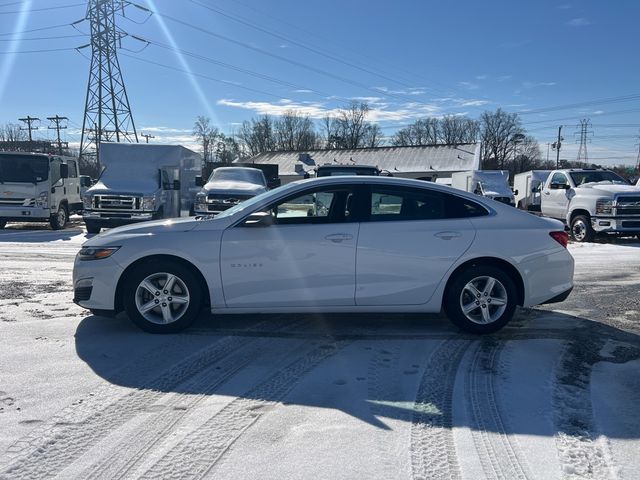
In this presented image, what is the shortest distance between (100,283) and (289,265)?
6.11 feet

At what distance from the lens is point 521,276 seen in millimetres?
5371

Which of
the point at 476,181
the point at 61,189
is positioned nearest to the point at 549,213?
the point at 476,181

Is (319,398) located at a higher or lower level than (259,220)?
lower

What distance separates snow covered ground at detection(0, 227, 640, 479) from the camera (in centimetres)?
300

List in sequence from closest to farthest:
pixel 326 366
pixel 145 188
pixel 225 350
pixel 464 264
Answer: pixel 326 366 → pixel 225 350 → pixel 464 264 → pixel 145 188

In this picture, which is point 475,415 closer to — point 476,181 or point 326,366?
point 326,366

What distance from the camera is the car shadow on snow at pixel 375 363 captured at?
3707 mm

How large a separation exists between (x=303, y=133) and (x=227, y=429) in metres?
96.2

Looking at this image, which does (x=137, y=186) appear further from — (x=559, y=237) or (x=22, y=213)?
(x=559, y=237)

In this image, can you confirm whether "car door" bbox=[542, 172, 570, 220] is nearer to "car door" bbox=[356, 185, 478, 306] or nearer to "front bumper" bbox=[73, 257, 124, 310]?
"car door" bbox=[356, 185, 478, 306]

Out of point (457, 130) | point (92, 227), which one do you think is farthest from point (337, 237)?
point (457, 130)

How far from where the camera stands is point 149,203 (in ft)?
49.7

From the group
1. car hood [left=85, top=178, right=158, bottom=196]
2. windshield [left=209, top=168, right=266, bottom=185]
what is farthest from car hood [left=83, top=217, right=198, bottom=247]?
windshield [left=209, top=168, right=266, bottom=185]

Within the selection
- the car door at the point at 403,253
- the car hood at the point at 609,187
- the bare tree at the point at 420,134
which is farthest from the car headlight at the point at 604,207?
the bare tree at the point at 420,134
